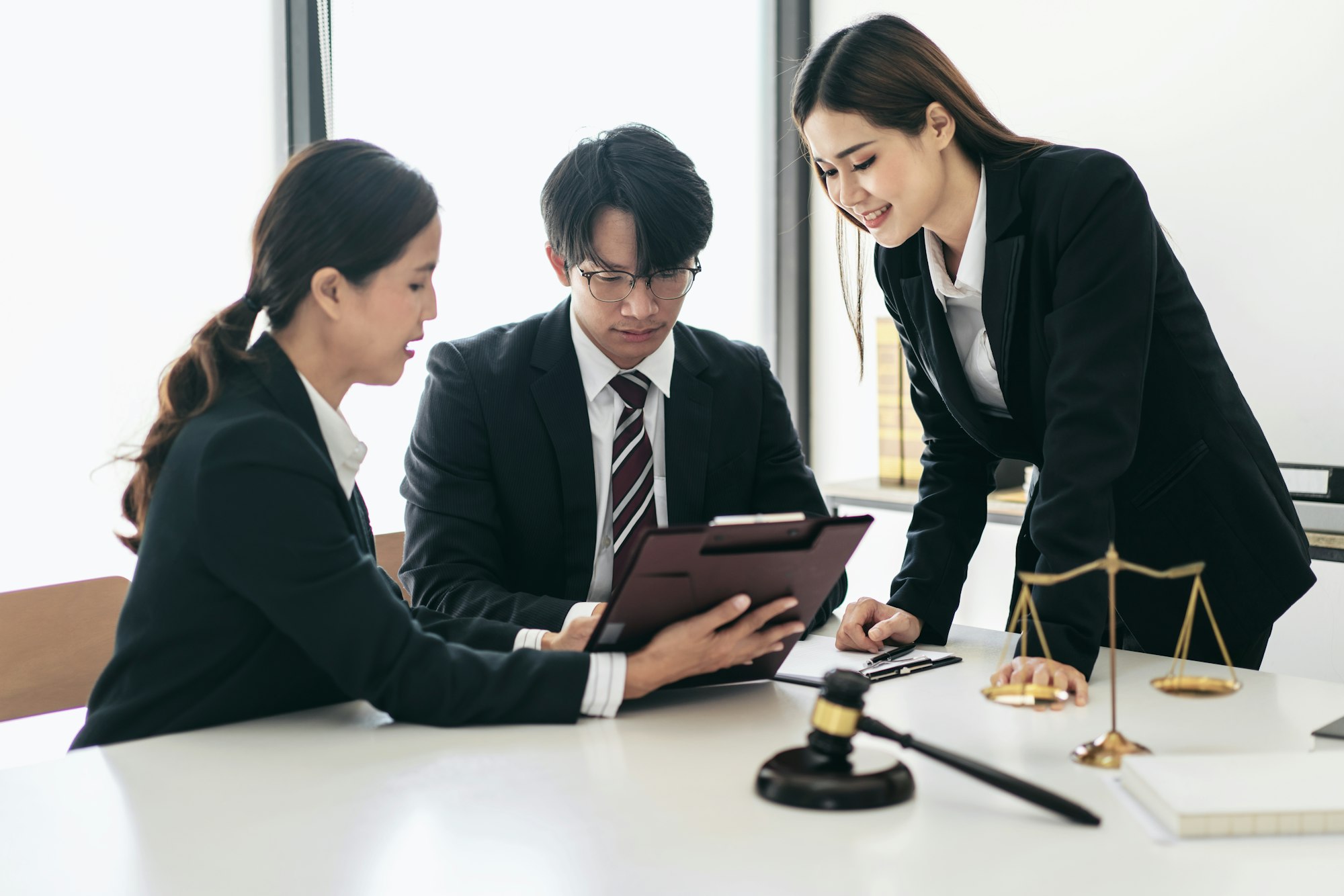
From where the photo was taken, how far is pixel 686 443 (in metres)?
1.90

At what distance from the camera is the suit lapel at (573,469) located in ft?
5.94

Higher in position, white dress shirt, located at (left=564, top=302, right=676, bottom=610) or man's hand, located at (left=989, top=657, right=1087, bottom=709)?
white dress shirt, located at (left=564, top=302, right=676, bottom=610)

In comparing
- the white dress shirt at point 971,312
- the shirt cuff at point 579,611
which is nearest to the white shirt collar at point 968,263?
the white dress shirt at point 971,312

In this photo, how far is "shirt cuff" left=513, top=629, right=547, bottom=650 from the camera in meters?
1.49

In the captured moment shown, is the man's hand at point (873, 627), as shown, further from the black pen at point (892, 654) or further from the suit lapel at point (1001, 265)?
the suit lapel at point (1001, 265)

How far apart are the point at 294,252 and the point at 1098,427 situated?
98 centimetres

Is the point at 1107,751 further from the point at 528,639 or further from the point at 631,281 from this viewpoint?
the point at 631,281

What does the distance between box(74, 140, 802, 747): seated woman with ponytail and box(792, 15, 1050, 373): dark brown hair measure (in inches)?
22.8

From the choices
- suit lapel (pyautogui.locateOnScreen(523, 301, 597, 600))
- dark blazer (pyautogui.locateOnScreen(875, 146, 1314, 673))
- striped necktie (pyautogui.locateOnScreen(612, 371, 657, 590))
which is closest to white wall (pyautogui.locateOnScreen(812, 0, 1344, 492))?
dark blazer (pyautogui.locateOnScreen(875, 146, 1314, 673))

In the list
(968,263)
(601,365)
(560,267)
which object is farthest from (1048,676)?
(560,267)

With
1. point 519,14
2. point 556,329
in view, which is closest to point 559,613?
point 556,329

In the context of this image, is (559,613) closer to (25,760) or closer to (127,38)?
(25,760)

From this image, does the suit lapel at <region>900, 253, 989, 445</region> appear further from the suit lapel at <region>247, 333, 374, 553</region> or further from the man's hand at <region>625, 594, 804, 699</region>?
the suit lapel at <region>247, 333, 374, 553</region>

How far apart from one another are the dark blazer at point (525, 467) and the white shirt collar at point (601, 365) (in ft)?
0.04
